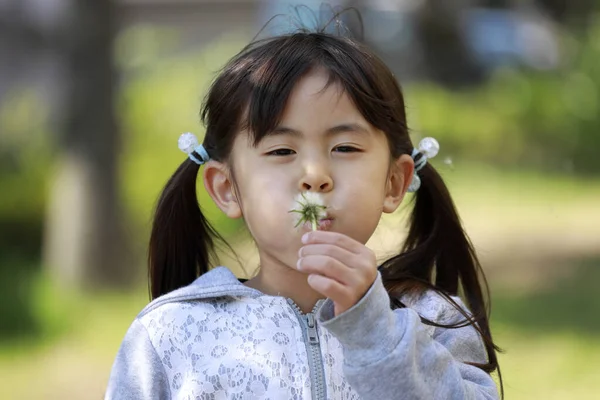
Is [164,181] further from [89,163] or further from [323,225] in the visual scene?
[323,225]

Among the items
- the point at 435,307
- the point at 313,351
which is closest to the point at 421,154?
the point at 435,307

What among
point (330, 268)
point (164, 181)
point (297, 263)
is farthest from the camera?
point (164, 181)

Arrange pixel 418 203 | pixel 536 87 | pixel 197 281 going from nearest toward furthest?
pixel 197 281 < pixel 418 203 < pixel 536 87

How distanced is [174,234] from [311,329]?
50 centimetres

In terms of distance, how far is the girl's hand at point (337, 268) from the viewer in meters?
1.96

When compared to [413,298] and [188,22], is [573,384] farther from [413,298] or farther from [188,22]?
[188,22]

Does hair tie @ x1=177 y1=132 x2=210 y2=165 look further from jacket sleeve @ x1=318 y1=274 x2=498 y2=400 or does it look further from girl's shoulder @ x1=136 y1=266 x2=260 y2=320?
jacket sleeve @ x1=318 y1=274 x2=498 y2=400

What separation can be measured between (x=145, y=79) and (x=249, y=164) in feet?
27.5

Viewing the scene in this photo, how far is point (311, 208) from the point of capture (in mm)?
2129

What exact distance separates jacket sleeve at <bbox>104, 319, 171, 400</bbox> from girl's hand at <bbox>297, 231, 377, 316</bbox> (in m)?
0.49

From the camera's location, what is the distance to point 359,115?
2.30 metres

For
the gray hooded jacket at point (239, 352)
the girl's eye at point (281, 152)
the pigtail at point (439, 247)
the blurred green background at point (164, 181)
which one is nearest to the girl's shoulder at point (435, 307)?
the gray hooded jacket at point (239, 352)

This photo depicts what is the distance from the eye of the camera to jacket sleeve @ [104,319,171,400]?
229cm

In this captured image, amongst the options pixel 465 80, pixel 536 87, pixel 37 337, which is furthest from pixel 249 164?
pixel 465 80
